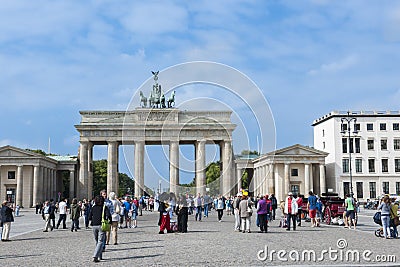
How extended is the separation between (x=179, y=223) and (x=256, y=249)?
9042mm

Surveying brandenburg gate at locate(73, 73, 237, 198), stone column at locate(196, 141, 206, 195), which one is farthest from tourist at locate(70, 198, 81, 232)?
brandenburg gate at locate(73, 73, 237, 198)

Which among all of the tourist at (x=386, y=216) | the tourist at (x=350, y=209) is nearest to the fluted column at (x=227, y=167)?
the tourist at (x=350, y=209)

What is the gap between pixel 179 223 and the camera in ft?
87.1

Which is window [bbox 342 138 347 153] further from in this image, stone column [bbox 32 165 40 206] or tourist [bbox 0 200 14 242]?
tourist [bbox 0 200 14 242]

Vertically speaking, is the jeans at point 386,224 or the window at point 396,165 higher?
the window at point 396,165

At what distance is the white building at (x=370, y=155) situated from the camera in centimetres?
8438

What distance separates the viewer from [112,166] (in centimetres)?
8269

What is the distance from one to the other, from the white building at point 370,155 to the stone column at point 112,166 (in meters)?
35.0

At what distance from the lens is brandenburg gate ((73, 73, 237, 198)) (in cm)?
8050

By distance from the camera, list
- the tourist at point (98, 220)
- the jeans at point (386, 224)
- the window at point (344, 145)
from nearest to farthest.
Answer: the tourist at point (98, 220) → the jeans at point (386, 224) → the window at point (344, 145)

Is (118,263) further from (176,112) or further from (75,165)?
(75,165)

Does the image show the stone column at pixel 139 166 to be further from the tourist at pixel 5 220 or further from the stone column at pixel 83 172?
the tourist at pixel 5 220

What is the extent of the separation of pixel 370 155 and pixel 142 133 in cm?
3640

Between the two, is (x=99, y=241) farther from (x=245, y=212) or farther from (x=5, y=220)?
(x=245, y=212)
